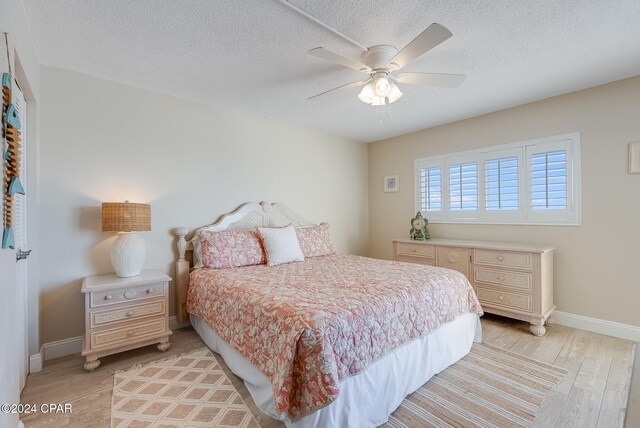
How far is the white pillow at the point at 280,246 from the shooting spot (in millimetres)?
3080

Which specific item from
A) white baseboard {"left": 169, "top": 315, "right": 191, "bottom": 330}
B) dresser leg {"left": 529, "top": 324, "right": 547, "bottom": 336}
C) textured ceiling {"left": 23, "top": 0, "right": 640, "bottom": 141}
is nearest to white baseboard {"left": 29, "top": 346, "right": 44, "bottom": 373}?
white baseboard {"left": 169, "top": 315, "right": 191, "bottom": 330}

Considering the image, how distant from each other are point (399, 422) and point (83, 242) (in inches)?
114

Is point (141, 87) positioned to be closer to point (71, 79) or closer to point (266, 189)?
point (71, 79)

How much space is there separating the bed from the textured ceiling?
5.75 ft

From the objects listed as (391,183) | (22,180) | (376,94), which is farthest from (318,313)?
(391,183)

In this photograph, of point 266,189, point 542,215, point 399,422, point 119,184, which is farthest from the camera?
point 266,189

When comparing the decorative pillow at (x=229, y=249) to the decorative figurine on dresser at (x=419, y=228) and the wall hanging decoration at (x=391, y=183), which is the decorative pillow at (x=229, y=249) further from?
the wall hanging decoration at (x=391, y=183)

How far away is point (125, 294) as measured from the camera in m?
2.32

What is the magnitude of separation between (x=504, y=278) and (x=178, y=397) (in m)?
3.17

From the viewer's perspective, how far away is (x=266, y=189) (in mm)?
3748

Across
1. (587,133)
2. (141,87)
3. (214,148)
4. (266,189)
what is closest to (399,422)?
(266,189)

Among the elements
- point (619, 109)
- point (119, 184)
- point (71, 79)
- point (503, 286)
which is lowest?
point (503, 286)

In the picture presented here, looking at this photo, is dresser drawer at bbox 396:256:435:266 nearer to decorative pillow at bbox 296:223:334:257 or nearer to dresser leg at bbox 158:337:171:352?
decorative pillow at bbox 296:223:334:257

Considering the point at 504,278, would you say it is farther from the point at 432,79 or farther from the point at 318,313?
the point at 318,313
